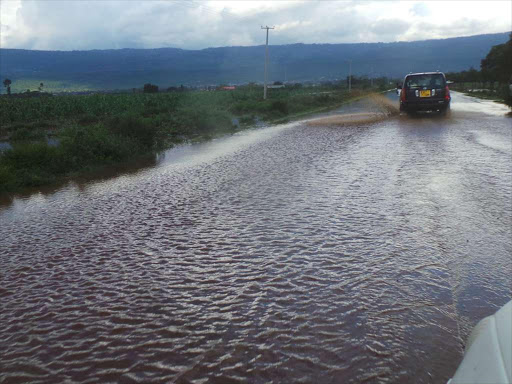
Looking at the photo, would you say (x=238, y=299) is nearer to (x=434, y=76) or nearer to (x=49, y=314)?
(x=49, y=314)

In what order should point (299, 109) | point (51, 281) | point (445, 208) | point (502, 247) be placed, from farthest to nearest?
point (299, 109) → point (445, 208) → point (502, 247) → point (51, 281)

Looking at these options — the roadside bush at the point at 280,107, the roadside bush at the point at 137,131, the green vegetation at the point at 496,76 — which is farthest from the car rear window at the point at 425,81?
the roadside bush at the point at 280,107

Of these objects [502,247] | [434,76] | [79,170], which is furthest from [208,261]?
[434,76]

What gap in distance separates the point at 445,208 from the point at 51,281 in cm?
498

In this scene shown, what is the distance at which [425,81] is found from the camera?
66.5 ft

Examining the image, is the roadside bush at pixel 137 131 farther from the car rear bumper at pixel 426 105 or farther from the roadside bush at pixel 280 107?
the roadside bush at pixel 280 107

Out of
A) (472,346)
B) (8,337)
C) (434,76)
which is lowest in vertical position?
(8,337)

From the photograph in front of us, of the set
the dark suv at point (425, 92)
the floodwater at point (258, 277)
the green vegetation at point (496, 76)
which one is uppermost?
the green vegetation at point (496, 76)

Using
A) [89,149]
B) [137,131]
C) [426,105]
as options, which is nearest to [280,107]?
[426,105]

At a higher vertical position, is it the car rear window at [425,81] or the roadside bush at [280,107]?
the car rear window at [425,81]

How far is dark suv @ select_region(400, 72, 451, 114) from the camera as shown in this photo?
19859 millimetres

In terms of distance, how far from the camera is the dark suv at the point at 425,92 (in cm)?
1986

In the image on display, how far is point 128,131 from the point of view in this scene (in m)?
15.5

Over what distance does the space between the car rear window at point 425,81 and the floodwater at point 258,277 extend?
1155 centimetres
